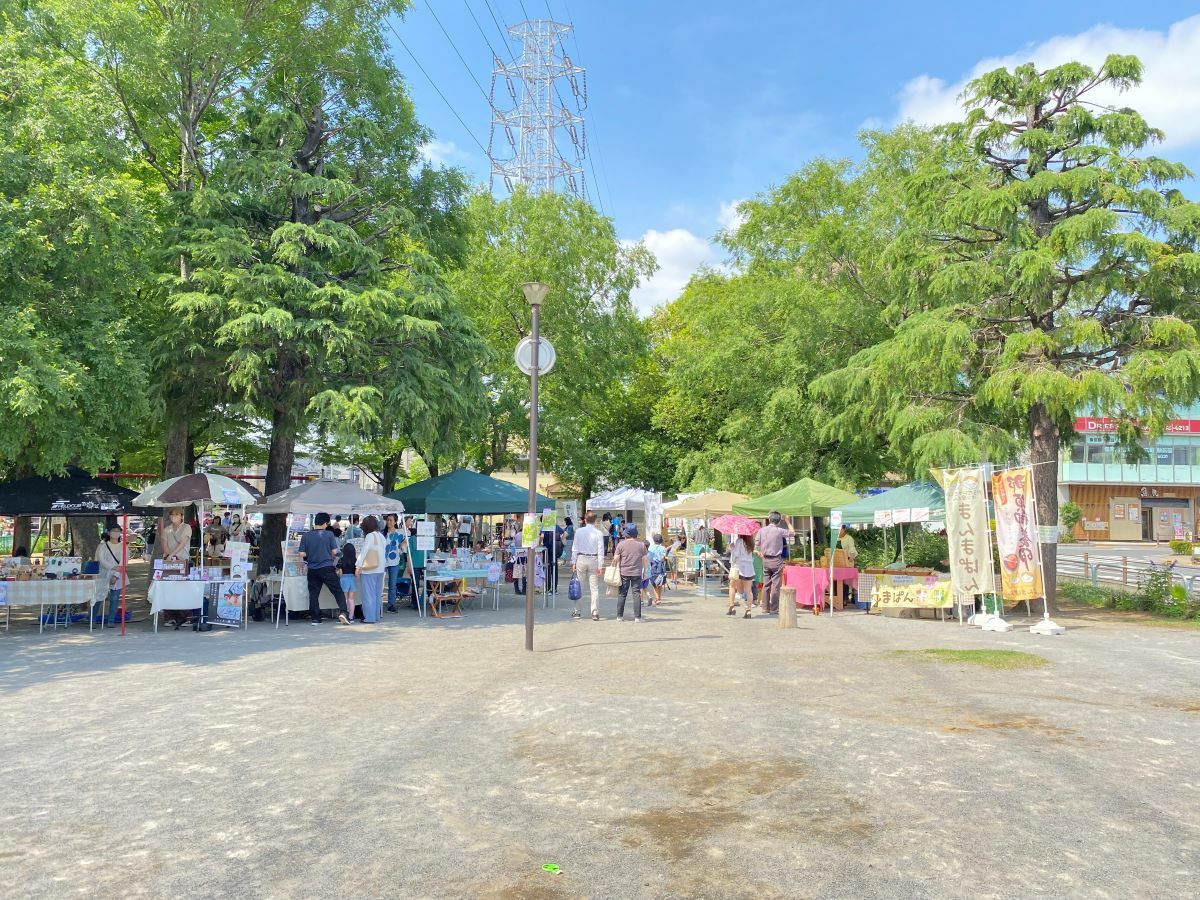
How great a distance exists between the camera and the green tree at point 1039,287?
614 inches

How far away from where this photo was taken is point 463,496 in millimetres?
18891

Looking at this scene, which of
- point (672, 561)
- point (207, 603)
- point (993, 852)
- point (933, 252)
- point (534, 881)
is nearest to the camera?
point (534, 881)

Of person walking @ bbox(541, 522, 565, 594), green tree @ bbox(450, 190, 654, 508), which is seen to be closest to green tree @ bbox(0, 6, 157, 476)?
person walking @ bbox(541, 522, 565, 594)

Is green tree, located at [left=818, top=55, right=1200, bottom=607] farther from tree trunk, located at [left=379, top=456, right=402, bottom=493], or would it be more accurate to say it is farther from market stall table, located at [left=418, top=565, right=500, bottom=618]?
tree trunk, located at [left=379, top=456, right=402, bottom=493]

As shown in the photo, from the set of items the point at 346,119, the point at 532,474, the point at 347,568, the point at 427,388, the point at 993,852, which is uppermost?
the point at 346,119

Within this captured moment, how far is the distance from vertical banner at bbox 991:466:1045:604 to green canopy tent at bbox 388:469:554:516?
9.03 metres

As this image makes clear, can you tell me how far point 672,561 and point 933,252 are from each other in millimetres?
12348

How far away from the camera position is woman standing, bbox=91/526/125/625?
13867mm

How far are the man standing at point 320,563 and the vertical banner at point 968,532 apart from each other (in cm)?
1052

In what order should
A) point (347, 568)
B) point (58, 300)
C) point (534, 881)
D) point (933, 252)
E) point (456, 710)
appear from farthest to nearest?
point (933, 252) < point (347, 568) < point (58, 300) < point (456, 710) < point (534, 881)

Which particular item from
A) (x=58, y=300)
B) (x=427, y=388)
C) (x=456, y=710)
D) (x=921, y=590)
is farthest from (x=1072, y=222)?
(x=58, y=300)

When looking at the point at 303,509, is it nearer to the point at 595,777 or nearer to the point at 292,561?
the point at 292,561

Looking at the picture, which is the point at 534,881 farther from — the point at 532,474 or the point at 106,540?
the point at 106,540

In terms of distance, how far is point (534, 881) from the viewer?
4.18 metres
